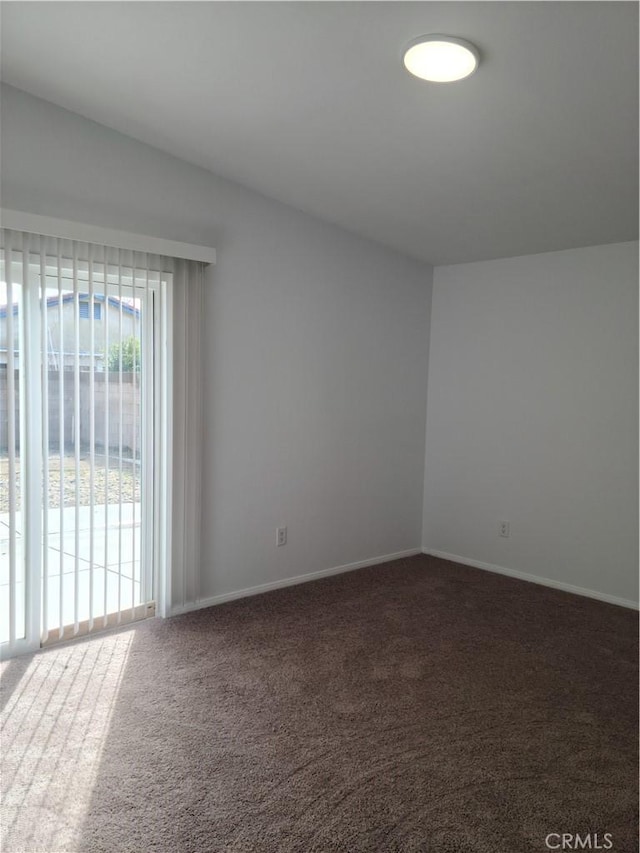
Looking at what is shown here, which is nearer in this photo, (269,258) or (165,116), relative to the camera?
(165,116)

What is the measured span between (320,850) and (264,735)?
627 millimetres

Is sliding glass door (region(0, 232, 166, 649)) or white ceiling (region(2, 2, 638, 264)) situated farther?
sliding glass door (region(0, 232, 166, 649))

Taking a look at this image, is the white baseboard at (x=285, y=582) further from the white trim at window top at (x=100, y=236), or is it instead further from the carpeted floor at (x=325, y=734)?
the white trim at window top at (x=100, y=236)

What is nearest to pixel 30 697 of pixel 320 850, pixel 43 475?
pixel 43 475

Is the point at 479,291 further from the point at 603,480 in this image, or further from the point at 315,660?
the point at 315,660

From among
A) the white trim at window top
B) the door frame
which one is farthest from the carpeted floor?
the white trim at window top

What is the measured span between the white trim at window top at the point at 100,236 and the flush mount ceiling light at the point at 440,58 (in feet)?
5.23

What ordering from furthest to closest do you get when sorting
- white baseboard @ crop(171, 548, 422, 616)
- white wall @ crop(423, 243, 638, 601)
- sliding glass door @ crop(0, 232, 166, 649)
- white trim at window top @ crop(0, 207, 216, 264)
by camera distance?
white wall @ crop(423, 243, 638, 601)
white baseboard @ crop(171, 548, 422, 616)
sliding glass door @ crop(0, 232, 166, 649)
white trim at window top @ crop(0, 207, 216, 264)

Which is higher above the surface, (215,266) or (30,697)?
(215,266)

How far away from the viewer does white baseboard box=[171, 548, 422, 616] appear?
3682 mm

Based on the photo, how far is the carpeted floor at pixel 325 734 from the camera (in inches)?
76.9

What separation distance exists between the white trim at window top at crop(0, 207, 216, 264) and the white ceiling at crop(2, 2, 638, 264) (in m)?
0.50

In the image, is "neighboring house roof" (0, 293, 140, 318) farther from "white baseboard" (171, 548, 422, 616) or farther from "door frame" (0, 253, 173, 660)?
"white baseboard" (171, 548, 422, 616)

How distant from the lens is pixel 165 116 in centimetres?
294
